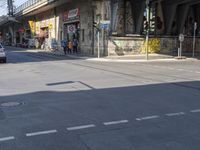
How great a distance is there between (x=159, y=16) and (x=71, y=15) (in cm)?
1242

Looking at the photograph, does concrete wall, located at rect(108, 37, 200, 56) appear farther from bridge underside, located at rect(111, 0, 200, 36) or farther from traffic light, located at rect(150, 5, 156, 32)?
traffic light, located at rect(150, 5, 156, 32)

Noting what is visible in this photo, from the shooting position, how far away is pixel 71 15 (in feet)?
159

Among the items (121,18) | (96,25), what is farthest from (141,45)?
(96,25)

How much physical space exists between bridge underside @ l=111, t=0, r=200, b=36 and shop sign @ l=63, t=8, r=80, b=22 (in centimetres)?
824

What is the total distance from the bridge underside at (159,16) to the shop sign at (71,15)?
325 inches

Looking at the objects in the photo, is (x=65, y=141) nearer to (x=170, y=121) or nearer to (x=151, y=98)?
(x=170, y=121)

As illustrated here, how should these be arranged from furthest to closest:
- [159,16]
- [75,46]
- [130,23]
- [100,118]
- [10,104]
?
[75,46] → [159,16] → [130,23] → [10,104] → [100,118]

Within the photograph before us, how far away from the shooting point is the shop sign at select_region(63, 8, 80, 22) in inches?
1815

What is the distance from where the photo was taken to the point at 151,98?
10.7 m

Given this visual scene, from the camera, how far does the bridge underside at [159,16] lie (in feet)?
128

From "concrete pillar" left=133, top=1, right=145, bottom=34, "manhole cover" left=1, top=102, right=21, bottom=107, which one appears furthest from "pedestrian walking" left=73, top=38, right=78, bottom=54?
"manhole cover" left=1, top=102, right=21, bottom=107

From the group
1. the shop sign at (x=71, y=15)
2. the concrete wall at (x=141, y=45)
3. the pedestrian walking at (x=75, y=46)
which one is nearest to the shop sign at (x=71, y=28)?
the shop sign at (x=71, y=15)

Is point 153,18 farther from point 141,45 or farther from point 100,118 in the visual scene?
point 100,118

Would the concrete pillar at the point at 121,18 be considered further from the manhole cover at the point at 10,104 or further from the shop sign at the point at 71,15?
the manhole cover at the point at 10,104
